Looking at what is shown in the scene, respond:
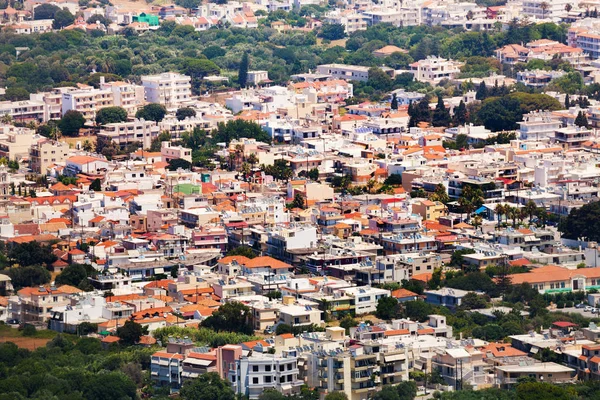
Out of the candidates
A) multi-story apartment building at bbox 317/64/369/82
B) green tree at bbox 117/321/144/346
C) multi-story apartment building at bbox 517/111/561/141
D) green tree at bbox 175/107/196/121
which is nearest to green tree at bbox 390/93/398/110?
multi-story apartment building at bbox 517/111/561/141

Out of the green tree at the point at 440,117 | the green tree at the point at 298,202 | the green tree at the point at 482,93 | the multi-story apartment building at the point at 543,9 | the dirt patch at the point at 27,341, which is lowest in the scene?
the dirt patch at the point at 27,341

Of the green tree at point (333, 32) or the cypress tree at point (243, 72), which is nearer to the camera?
the cypress tree at point (243, 72)

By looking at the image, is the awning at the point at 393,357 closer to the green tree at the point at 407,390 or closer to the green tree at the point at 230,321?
the green tree at the point at 407,390

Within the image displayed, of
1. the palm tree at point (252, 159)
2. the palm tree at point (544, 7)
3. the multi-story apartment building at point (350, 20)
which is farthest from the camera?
the multi-story apartment building at point (350, 20)

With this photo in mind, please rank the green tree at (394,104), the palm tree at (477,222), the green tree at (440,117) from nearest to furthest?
the palm tree at (477,222) → the green tree at (440,117) → the green tree at (394,104)

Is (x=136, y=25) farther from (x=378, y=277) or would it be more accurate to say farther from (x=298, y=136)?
(x=378, y=277)

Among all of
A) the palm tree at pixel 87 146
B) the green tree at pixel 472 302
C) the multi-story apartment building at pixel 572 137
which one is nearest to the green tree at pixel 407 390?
the green tree at pixel 472 302
